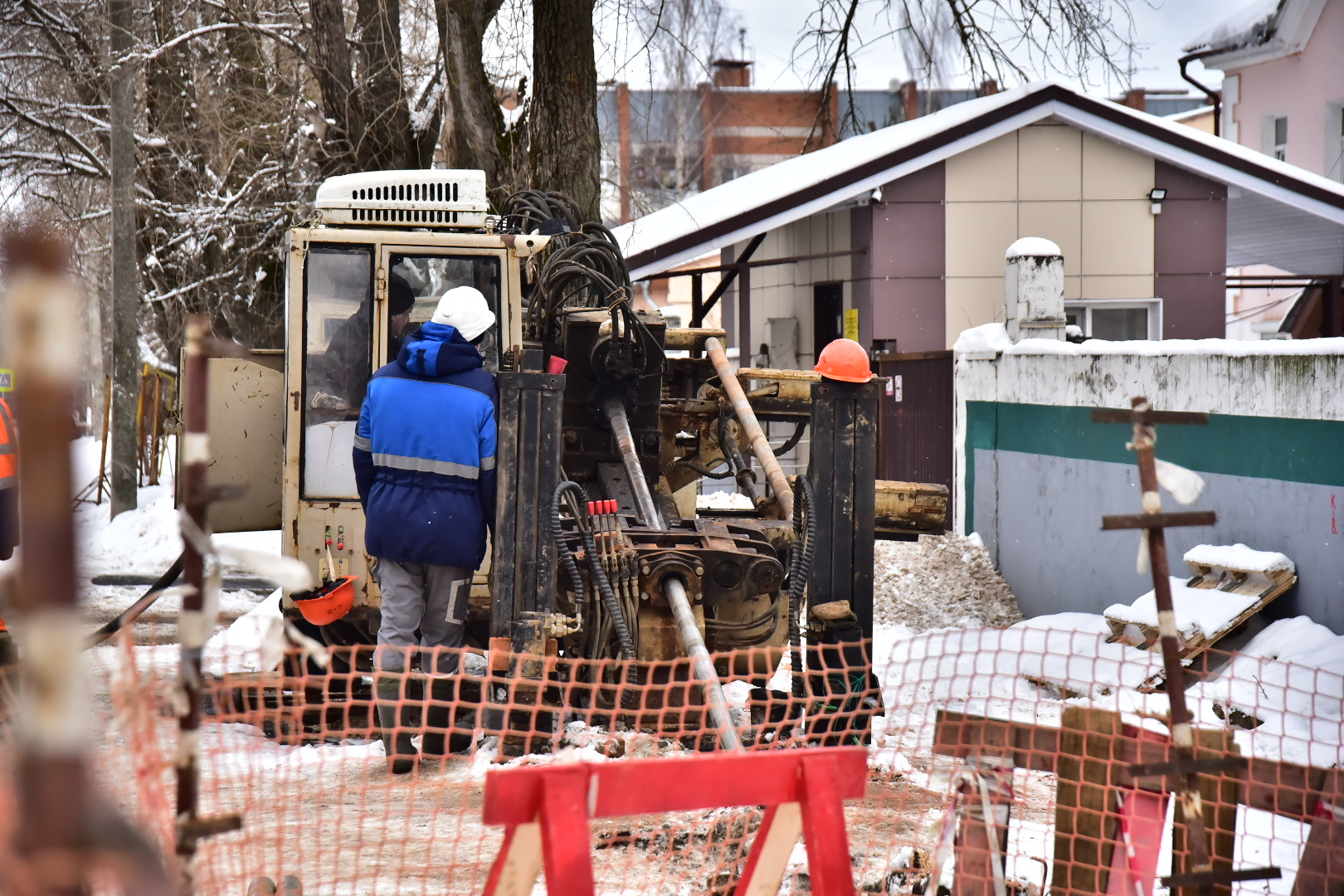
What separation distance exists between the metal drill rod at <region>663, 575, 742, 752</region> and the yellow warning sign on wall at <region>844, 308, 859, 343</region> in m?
9.02

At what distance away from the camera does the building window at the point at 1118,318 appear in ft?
45.6

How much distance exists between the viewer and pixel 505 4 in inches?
458

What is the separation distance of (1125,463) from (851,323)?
6702 mm

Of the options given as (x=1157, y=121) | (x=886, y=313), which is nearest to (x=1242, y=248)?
(x=1157, y=121)

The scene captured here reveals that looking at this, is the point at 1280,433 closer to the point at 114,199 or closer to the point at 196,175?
the point at 114,199

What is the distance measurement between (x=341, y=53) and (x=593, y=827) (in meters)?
11.1

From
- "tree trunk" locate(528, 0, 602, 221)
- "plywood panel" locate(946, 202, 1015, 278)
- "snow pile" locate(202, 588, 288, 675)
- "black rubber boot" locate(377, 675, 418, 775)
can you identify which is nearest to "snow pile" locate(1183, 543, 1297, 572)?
"black rubber boot" locate(377, 675, 418, 775)

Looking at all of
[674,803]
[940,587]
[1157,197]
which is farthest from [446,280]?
[1157,197]

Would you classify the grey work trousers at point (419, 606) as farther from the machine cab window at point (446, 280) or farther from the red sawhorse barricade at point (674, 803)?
the red sawhorse barricade at point (674, 803)

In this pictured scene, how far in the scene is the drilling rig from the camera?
5.44m

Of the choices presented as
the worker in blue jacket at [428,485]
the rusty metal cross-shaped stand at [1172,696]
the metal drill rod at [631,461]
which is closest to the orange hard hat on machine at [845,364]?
the metal drill rod at [631,461]

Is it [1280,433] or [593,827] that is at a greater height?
[1280,433]

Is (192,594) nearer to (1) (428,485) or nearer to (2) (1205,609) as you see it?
(1) (428,485)

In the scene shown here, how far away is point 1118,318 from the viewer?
14.3 meters
